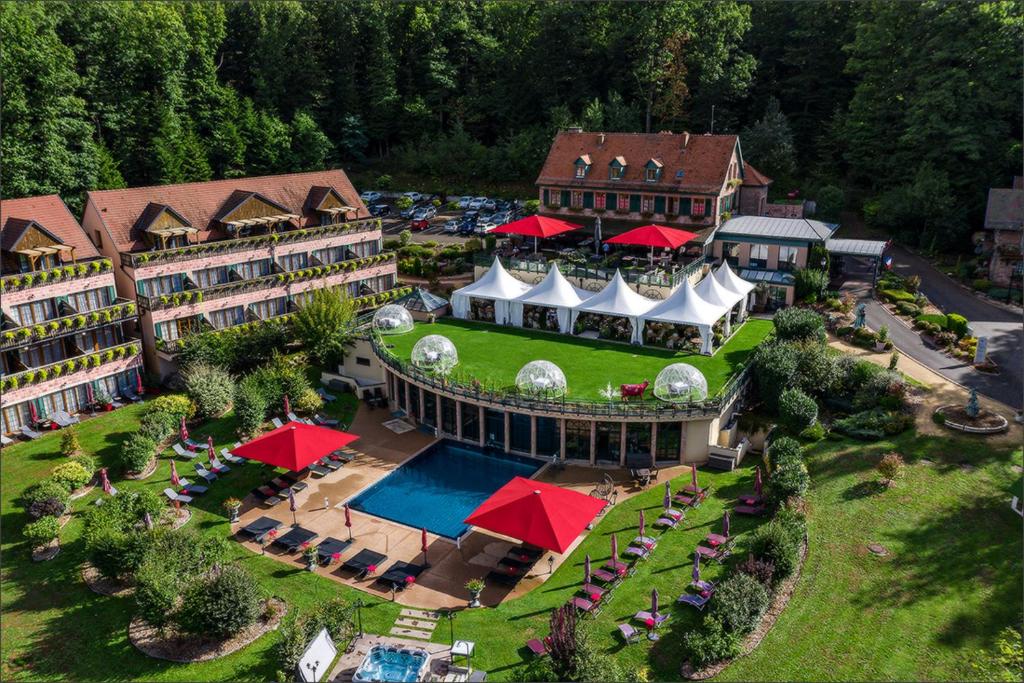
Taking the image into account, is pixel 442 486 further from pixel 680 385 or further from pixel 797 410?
pixel 797 410

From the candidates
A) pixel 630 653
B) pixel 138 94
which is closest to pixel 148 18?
pixel 138 94

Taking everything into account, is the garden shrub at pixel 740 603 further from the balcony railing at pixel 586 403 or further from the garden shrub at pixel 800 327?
the garden shrub at pixel 800 327

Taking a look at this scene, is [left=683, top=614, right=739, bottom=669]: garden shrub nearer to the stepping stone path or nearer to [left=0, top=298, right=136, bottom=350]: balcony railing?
the stepping stone path

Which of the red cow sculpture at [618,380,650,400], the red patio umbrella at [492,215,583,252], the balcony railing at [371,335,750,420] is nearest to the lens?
the balcony railing at [371,335,750,420]

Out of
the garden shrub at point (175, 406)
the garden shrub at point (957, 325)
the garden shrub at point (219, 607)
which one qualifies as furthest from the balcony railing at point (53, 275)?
the garden shrub at point (957, 325)

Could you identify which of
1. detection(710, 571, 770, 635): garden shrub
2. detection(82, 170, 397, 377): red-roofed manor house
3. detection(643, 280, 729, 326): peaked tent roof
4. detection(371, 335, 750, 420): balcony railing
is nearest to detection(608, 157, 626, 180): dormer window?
detection(643, 280, 729, 326): peaked tent roof

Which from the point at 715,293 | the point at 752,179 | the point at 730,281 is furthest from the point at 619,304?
the point at 752,179
